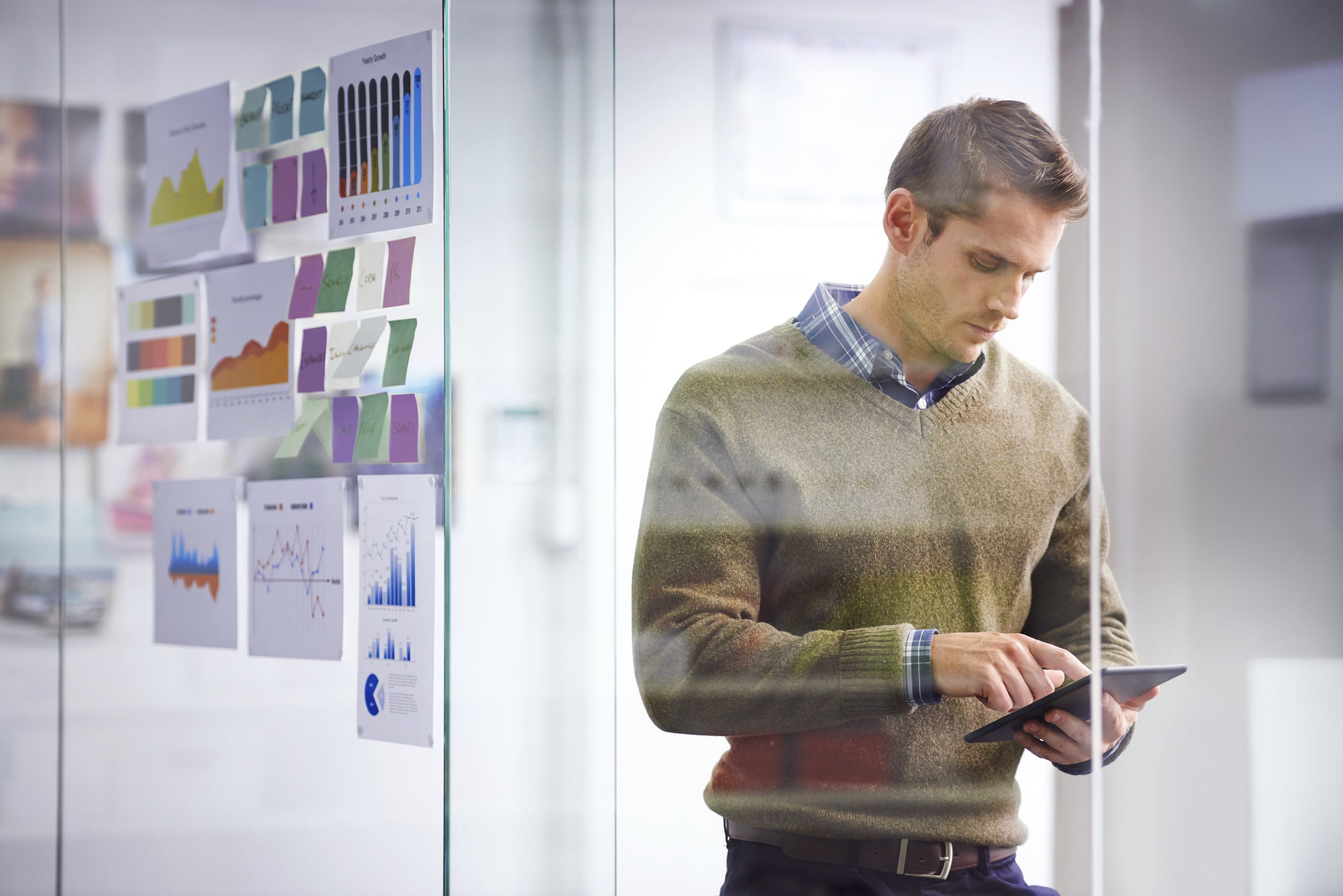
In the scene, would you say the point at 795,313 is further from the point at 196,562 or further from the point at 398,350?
the point at 196,562

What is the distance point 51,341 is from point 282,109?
1.88 feet

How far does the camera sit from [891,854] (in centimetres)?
122

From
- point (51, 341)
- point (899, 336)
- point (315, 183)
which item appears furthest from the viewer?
point (51, 341)

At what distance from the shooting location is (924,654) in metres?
1.17

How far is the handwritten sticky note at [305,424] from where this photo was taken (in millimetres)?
1539

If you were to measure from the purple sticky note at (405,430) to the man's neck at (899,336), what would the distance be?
585mm

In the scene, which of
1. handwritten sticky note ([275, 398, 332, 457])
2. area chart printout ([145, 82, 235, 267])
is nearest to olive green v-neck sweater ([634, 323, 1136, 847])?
handwritten sticky note ([275, 398, 332, 457])

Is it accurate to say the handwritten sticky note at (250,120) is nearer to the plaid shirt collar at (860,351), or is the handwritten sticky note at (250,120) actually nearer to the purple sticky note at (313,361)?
the purple sticky note at (313,361)

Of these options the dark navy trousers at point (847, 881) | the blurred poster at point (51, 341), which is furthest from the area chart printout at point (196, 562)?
the dark navy trousers at point (847, 881)

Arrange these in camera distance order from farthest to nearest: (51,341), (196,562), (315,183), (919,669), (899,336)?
(51,341)
(196,562)
(315,183)
(899,336)
(919,669)

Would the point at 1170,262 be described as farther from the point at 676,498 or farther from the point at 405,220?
the point at 405,220

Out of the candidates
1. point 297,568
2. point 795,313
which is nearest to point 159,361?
point 297,568

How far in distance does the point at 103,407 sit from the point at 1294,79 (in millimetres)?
1776

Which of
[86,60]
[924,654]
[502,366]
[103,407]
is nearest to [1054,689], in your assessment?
[924,654]
